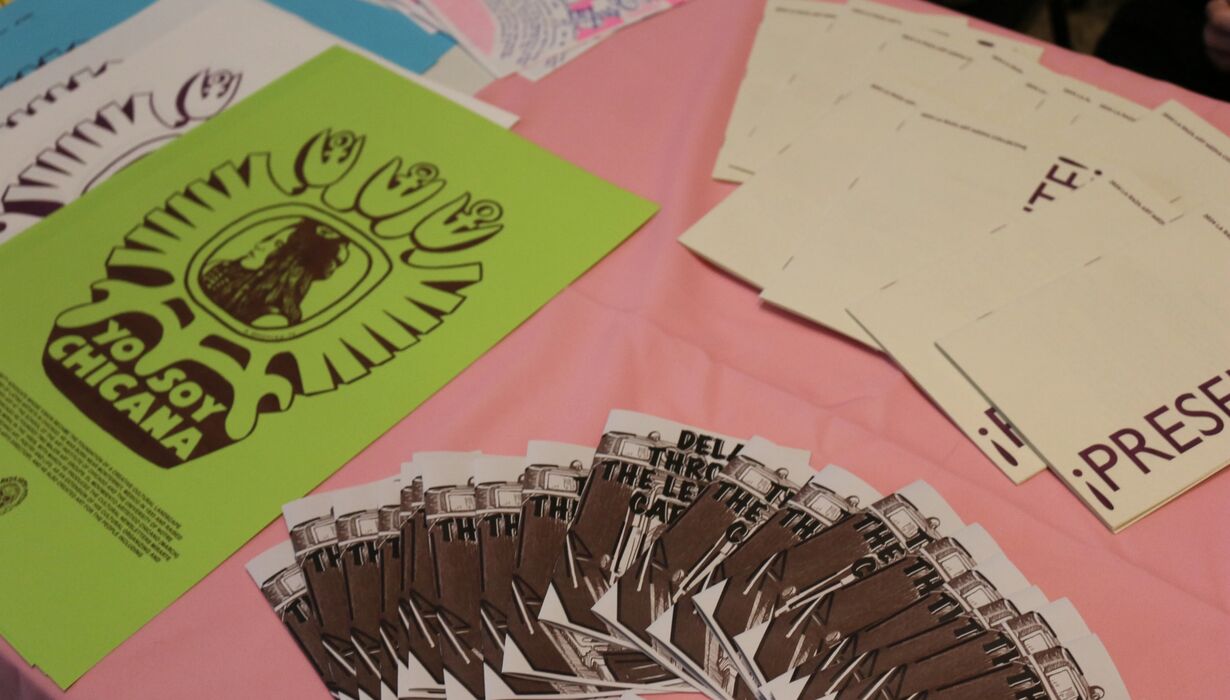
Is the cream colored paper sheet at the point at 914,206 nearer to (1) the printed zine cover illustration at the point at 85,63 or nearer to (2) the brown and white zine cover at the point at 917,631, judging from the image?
(2) the brown and white zine cover at the point at 917,631

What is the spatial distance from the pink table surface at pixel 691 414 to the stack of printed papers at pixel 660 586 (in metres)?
0.03

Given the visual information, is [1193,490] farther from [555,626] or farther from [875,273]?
[555,626]

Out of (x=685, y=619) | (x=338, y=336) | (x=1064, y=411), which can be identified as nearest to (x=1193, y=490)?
(x=1064, y=411)

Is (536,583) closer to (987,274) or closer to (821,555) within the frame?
(821,555)

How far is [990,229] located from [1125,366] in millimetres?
161

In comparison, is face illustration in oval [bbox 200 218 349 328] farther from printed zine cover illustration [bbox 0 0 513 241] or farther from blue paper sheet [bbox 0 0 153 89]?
blue paper sheet [bbox 0 0 153 89]

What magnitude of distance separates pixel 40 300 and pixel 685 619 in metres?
0.62

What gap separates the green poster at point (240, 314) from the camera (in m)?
0.70

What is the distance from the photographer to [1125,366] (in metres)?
0.73

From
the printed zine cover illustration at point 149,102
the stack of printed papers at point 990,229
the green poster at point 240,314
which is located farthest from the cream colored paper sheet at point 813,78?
the printed zine cover illustration at point 149,102

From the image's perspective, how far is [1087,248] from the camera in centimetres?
79

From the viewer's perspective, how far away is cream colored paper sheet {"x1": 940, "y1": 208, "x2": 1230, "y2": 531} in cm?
69

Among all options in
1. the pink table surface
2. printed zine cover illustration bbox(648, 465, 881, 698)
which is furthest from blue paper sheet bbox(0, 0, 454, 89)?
printed zine cover illustration bbox(648, 465, 881, 698)

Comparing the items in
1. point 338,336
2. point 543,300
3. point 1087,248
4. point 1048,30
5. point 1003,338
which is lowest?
point 338,336
